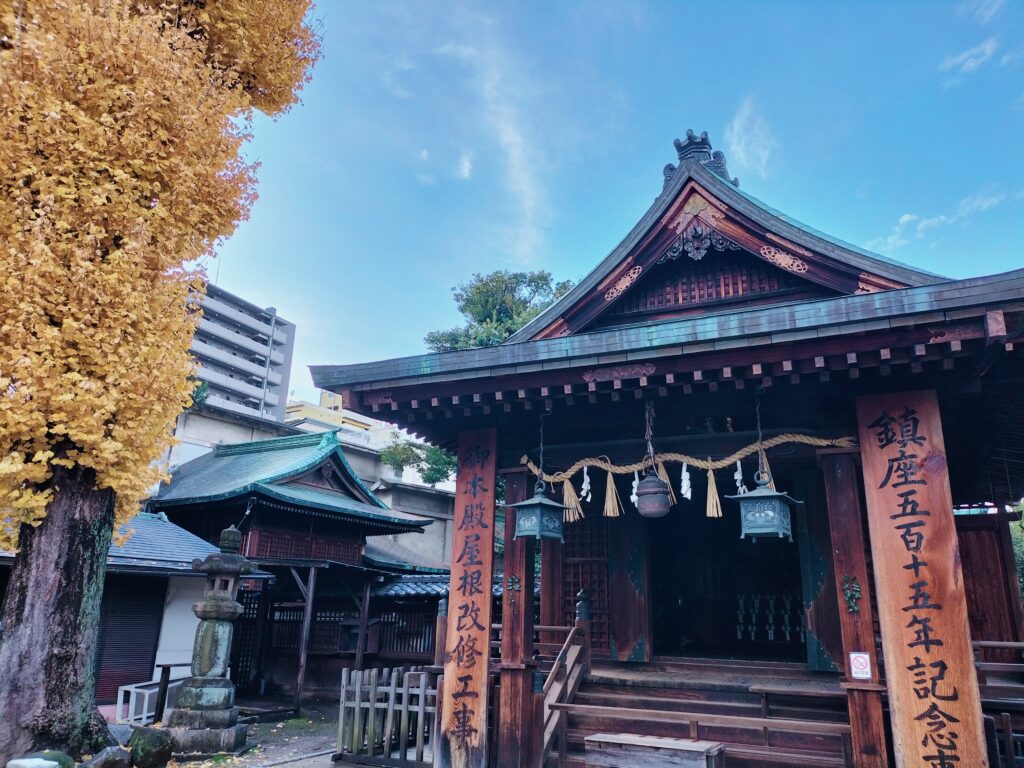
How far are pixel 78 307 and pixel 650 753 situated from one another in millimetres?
6768

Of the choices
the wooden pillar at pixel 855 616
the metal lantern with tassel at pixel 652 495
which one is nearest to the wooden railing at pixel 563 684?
the metal lantern with tassel at pixel 652 495

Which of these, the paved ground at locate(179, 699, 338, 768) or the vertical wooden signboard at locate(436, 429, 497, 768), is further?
the paved ground at locate(179, 699, 338, 768)

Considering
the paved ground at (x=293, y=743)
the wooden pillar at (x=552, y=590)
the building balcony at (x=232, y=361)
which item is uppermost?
the building balcony at (x=232, y=361)

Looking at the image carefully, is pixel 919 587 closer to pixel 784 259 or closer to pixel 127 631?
pixel 784 259

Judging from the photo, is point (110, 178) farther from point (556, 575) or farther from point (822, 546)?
point (822, 546)

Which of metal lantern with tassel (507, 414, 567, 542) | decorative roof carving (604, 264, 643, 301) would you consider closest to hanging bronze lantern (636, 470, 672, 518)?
metal lantern with tassel (507, 414, 567, 542)

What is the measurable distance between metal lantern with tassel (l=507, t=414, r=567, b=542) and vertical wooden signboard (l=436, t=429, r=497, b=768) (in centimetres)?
45

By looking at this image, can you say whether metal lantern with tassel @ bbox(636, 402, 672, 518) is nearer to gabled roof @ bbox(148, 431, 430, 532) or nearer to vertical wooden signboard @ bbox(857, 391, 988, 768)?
vertical wooden signboard @ bbox(857, 391, 988, 768)

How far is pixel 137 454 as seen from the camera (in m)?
7.17

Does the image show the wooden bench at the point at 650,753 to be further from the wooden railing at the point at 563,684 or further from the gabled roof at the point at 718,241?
the gabled roof at the point at 718,241

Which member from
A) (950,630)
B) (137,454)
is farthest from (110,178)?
(950,630)

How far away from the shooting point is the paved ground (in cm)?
947

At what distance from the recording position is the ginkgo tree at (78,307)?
6.35m

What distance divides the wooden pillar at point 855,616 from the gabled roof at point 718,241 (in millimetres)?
3336
